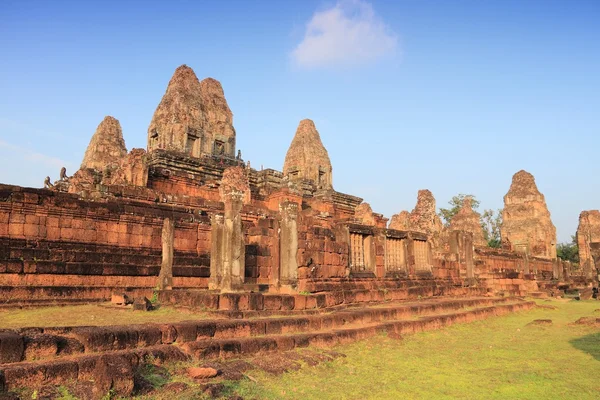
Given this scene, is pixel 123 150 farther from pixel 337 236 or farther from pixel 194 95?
pixel 337 236

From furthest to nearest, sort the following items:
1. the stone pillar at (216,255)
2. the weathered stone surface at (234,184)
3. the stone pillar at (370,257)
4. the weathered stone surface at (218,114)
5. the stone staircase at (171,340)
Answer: the weathered stone surface at (218,114)
the weathered stone surface at (234,184)
the stone pillar at (370,257)
the stone pillar at (216,255)
the stone staircase at (171,340)

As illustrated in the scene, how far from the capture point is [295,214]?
35.1ft

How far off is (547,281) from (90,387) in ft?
87.5

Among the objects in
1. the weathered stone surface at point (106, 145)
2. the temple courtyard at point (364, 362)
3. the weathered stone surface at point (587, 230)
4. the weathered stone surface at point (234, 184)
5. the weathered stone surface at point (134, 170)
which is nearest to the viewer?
the temple courtyard at point (364, 362)

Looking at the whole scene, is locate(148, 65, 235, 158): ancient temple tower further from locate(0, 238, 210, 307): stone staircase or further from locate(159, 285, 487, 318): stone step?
locate(159, 285, 487, 318): stone step

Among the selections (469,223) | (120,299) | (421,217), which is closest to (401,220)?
(421,217)

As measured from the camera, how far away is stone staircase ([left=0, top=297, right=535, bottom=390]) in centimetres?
461

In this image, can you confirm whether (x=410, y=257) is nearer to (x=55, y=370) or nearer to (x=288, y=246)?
(x=288, y=246)

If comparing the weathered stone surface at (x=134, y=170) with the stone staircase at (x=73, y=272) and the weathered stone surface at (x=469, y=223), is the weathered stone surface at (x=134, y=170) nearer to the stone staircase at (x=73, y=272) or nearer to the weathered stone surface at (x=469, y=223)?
the stone staircase at (x=73, y=272)

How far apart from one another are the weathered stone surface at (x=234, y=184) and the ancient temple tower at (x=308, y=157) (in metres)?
16.0

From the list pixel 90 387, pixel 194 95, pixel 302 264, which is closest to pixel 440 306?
pixel 302 264

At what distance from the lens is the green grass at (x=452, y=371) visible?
5.44m

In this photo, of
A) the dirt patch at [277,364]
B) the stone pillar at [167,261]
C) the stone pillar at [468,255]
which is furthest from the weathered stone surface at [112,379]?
the stone pillar at [468,255]

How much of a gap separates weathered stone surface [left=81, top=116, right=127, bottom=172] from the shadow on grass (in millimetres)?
31847
